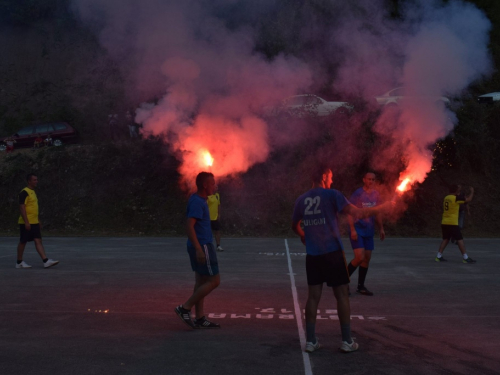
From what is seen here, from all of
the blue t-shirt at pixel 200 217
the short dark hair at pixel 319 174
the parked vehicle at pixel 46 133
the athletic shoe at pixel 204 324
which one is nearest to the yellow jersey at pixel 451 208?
the short dark hair at pixel 319 174

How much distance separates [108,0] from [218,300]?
11384 mm

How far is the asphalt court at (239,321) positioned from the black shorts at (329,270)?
2.31 ft

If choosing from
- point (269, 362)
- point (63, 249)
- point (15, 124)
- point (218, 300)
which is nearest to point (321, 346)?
point (269, 362)

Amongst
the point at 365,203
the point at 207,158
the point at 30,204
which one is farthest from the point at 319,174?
the point at 207,158

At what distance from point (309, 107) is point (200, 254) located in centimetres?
A: 2108

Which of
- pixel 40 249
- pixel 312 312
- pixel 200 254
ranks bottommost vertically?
pixel 312 312

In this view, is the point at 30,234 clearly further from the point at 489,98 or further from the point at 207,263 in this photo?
the point at 489,98

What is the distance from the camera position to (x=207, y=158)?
69.2 feet

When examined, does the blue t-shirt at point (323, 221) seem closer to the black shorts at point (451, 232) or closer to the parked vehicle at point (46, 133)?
the black shorts at point (451, 232)

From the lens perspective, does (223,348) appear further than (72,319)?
No

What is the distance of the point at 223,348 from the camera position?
21.0 feet

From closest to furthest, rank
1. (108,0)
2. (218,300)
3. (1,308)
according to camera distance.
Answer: (1,308) → (218,300) → (108,0)

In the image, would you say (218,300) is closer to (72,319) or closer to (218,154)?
(72,319)

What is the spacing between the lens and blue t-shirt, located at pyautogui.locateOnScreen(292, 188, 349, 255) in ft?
21.5
